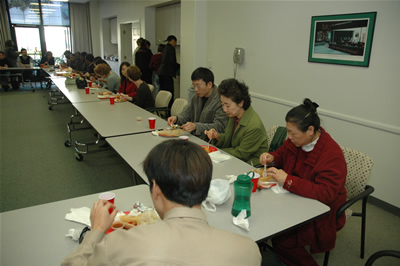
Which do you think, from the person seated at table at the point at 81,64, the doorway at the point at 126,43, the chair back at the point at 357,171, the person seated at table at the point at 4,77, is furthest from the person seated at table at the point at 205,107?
the person seated at table at the point at 4,77

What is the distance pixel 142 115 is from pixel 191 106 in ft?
2.14

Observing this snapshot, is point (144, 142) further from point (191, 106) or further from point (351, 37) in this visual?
point (351, 37)

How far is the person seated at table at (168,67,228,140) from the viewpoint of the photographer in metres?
2.97

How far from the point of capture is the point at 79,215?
1.47m

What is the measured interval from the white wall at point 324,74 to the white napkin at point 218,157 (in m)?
1.76

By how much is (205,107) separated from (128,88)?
7.75ft

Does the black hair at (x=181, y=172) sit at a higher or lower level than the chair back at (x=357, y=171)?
higher

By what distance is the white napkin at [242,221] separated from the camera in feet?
4.52

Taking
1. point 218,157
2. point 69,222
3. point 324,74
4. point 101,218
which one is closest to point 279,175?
point 218,157

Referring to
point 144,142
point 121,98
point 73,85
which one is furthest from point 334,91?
point 73,85

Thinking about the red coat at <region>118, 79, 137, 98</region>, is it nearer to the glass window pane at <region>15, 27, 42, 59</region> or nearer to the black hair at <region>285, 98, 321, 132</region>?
the black hair at <region>285, 98, 321, 132</region>

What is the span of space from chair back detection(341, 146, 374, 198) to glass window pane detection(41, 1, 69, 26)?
42.9ft

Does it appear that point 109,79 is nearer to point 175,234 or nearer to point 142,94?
point 142,94

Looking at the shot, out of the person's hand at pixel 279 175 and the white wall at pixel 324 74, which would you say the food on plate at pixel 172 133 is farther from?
the white wall at pixel 324 74
